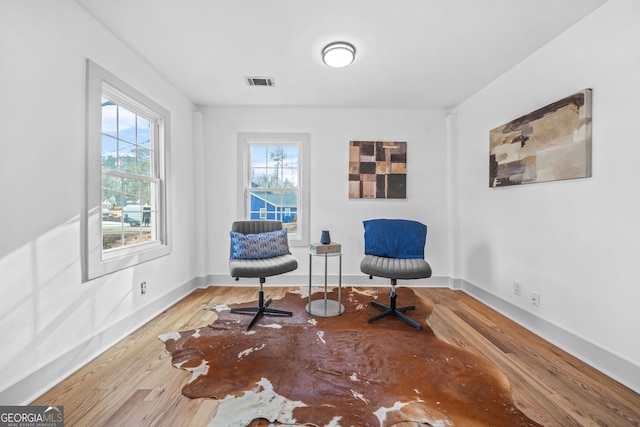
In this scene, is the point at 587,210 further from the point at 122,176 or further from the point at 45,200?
the point at 122,176

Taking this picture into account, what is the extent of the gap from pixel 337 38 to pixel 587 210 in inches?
93.6

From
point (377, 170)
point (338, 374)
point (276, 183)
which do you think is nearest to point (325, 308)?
point (338, 374)

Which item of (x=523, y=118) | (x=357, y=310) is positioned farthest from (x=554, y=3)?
(x=357, y=310)

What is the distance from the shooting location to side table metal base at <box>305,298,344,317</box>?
2.75m

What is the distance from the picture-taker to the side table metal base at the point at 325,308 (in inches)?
108

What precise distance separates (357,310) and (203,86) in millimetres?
3163

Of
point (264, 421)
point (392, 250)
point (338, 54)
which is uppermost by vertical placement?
point (338, 54)

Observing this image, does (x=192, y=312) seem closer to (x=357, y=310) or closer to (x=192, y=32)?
(x=357, y=310)

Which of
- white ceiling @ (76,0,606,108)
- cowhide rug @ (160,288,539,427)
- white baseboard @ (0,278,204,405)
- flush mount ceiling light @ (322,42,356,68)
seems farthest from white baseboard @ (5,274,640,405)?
flush mount ceiling light @ (322,42,356,68)

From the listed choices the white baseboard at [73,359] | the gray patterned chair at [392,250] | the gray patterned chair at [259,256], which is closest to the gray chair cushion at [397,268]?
the gray patterned chair at [392,250]

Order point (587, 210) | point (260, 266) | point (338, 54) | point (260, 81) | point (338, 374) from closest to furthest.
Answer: point (338, 374), point (587, 210), point (338, 54), point (260, 266), point (260, 81)

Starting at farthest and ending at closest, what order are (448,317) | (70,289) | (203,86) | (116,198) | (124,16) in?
(203,86)
(448,317)
(116,198)
(124,16)
(70,289)

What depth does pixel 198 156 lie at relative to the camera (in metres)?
3.64

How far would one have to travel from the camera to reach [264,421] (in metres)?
1.38
